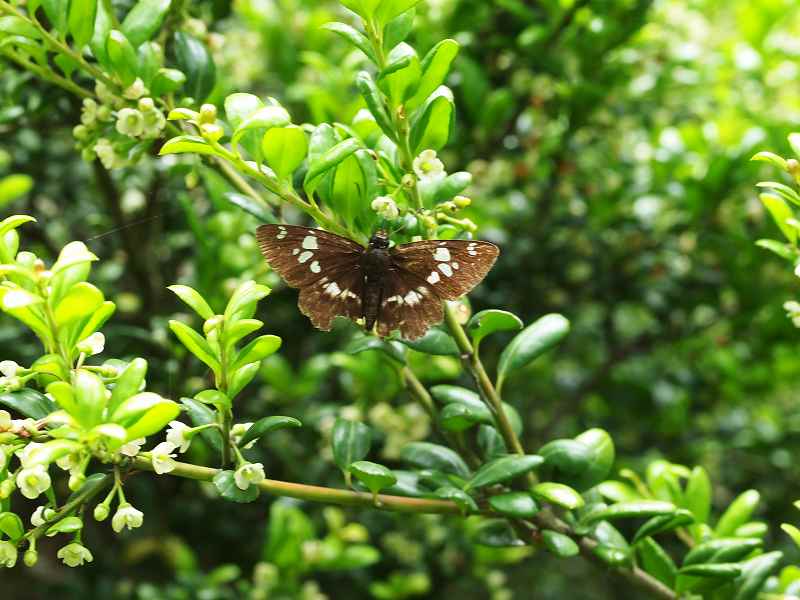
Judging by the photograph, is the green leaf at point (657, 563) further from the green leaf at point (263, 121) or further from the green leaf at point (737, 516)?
the green leaf at point (263, 121)

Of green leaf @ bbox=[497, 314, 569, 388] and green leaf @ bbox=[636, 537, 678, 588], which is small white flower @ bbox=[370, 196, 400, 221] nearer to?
green leaf @ bbox=[497, 314, 569, 388]

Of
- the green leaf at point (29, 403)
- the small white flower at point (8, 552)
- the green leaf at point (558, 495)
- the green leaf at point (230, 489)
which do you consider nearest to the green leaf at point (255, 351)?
the green leaf at point (230, 489)

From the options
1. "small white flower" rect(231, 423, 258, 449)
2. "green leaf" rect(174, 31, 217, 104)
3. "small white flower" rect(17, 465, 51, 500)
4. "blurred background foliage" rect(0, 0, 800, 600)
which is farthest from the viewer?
"blurred background foliage" rect(0, 0, 800, 600)

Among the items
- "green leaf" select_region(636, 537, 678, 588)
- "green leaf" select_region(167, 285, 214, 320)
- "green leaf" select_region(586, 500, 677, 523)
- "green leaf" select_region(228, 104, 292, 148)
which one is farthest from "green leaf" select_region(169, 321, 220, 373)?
"green leaf" select_region(636, 537, 678, 588)

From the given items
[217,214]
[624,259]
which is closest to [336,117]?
[217,214]

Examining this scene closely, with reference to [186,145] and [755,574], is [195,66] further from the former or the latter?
[755,574]

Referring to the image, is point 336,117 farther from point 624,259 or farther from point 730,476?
point 730,476

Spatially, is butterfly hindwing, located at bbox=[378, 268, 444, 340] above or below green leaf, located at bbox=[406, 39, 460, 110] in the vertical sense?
below
